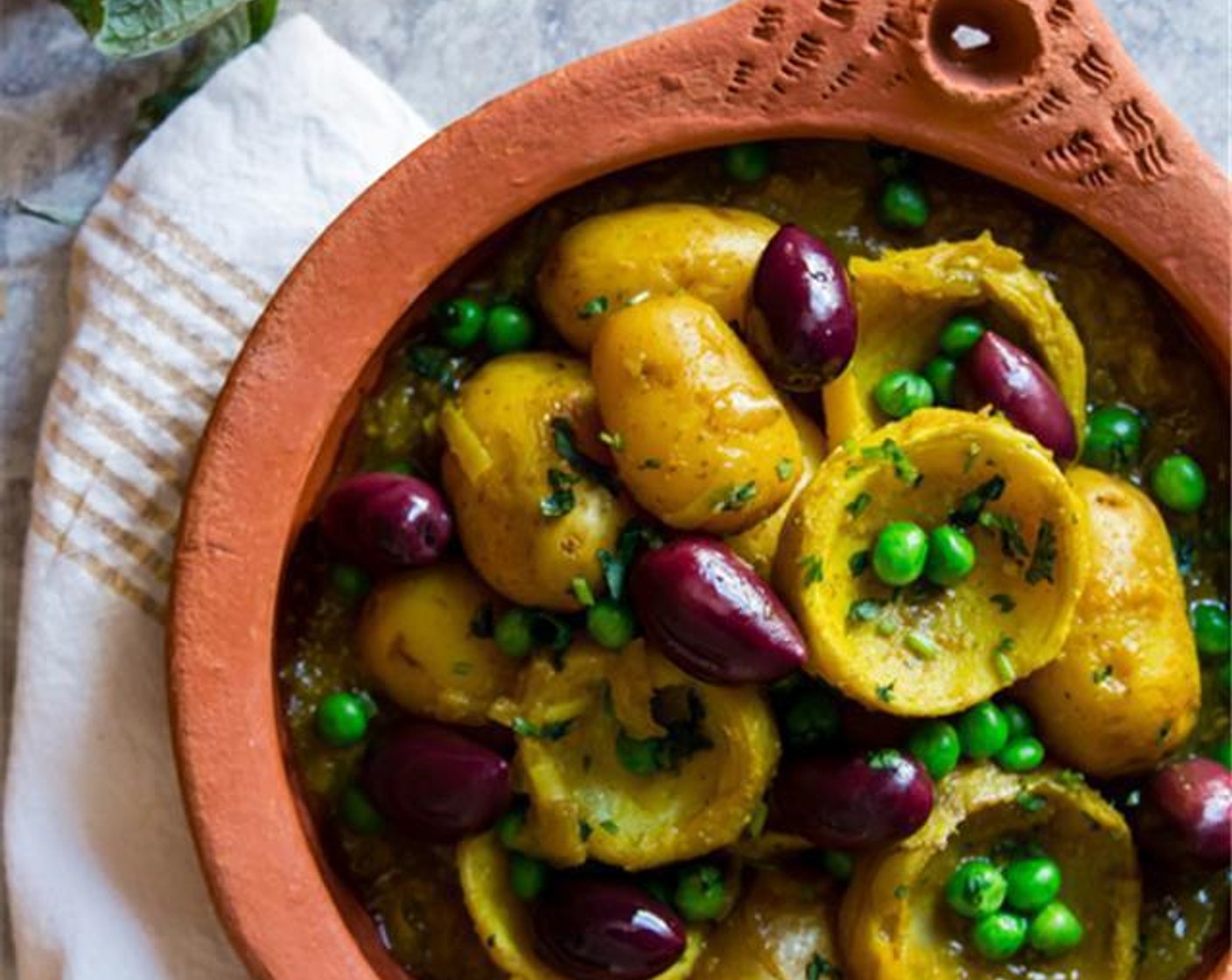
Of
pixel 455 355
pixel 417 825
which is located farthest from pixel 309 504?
pixel 417 825

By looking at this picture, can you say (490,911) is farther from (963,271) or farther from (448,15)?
(448,15)

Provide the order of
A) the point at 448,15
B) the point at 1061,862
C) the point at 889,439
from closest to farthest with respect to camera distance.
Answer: the point at 889,439 → the point at 1061,862 → the point at 448,15

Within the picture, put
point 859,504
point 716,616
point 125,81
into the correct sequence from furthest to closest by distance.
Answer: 1. point 125,81
2. point 859,504
3. point 716,616

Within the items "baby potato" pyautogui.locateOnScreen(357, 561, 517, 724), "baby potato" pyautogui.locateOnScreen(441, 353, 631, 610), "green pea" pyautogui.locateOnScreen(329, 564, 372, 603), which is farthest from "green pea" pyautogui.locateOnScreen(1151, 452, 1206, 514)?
"green pea" pyautogui.locateOnScreen(329, 564, 372, 603)

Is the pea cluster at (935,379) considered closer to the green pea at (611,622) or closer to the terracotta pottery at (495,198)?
the terracotta pottery at (495,198)

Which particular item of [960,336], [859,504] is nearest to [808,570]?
[859,504]

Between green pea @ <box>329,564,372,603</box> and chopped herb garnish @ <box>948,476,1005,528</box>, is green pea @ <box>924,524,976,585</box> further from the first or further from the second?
green pea @ <box>329,564,372,603</box>

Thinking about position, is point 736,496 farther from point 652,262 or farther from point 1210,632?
point 1210,632
